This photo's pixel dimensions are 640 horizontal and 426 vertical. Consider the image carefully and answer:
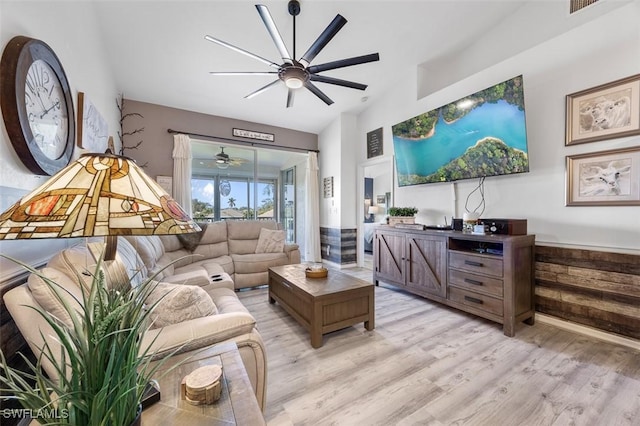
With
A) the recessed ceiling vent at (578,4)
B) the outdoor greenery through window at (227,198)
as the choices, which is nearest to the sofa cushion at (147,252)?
the outdoor greenery through window at (227,198)

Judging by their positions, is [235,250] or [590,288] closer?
[590,288]

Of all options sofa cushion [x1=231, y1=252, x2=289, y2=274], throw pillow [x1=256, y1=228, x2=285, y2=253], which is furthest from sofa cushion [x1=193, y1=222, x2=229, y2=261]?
throw pillow [x1=256, y1=228, x2=285, y2=253]

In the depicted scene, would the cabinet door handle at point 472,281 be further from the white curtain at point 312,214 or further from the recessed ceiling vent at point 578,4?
the white curtain at point 312,214

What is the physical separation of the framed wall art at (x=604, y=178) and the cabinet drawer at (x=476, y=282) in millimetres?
1088

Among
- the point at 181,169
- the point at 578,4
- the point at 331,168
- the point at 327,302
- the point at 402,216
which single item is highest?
the point at 578,4

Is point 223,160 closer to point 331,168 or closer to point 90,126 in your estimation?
point 331,168

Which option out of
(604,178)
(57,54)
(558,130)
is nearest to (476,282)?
(604,178)

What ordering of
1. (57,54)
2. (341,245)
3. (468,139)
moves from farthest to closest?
(341,245) < (468,139) < (57,54)

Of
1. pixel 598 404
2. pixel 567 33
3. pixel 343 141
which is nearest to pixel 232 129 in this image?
pixel 343 141

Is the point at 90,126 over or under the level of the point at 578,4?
under

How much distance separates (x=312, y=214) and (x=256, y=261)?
206cm

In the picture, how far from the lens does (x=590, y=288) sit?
2.29m

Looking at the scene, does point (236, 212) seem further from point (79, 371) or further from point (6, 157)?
point (79, 371)

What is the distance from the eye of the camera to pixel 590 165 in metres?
2.34
